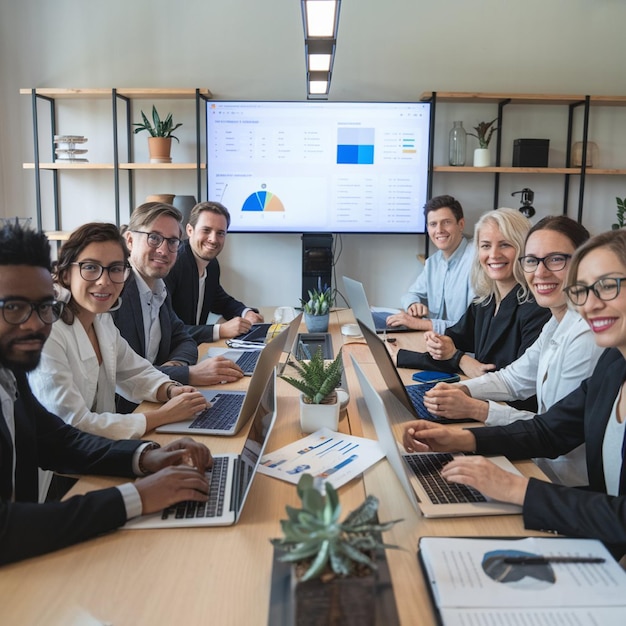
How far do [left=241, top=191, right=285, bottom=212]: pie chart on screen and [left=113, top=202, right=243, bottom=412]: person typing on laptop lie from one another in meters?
1.46

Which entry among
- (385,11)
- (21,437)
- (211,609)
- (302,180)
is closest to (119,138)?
(302,180)

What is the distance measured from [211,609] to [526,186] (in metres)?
4.02

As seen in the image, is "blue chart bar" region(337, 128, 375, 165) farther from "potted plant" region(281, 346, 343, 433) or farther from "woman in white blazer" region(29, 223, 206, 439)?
"potted plant" region(281, 346, 343, 433)

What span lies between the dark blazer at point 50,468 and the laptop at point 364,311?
2.89 ft

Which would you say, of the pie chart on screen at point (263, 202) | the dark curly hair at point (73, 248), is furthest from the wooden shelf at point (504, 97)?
the dark curly hair at point (73, 248)

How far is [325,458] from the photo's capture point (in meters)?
1.41

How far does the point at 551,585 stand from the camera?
0.91 metres

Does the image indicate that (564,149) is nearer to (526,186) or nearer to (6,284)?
(526,186)

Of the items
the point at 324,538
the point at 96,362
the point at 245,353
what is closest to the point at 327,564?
the point at 324,538

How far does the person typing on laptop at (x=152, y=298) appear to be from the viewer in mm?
2377

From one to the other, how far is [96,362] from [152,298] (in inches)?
29.8

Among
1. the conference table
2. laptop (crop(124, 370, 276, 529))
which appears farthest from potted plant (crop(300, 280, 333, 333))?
the conference table

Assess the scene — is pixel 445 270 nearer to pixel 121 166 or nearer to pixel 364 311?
pixel 364 311

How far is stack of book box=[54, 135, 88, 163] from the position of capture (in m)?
3.97
